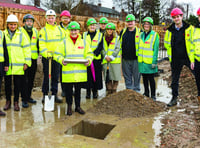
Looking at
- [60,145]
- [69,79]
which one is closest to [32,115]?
[69,79]

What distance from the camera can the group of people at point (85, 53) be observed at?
496cm

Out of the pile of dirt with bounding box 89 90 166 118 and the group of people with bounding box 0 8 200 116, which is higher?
the group of people with bounding box 0 8 200 116

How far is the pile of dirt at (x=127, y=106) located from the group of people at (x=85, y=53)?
54 centimetres

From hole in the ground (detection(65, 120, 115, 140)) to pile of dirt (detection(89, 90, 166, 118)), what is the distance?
63 centimetres

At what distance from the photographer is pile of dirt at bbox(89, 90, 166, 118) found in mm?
5163

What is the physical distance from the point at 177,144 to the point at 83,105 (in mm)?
2923

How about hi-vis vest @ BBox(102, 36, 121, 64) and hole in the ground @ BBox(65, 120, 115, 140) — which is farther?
hi-vis vest @ BBox(102, 36, 121, 64)

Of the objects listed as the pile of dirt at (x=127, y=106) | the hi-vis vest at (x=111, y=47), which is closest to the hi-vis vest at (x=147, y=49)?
the hi-vis vest at (x=111, y=47)

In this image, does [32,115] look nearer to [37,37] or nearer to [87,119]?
[87,119]

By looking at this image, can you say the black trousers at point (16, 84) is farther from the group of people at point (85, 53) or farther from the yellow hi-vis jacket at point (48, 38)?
the yellow hi-vis jacket at point (48, 38)

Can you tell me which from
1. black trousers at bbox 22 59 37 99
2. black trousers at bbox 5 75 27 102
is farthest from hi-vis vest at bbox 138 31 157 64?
black trousers at bbox 5 75 27 102

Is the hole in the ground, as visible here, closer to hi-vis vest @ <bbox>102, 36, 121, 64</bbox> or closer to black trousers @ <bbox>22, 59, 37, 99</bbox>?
black trousers @ <bbox>22, 59, 37, 99</bbox>

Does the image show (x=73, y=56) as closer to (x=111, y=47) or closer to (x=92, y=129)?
(x=92, y=129)

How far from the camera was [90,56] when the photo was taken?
5.03m
